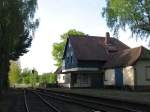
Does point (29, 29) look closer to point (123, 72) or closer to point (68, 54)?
point (123, 72)

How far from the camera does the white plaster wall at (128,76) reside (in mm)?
45694

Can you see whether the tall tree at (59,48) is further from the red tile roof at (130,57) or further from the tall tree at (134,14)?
the tall tree at (134,14)

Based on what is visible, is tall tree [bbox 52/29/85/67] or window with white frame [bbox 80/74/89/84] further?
tall tree [bbox 52/29/85/67]

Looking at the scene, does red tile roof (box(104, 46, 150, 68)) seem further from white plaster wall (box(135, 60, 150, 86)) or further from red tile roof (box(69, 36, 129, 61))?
red tile roof (box(69, 36, 129, 61))

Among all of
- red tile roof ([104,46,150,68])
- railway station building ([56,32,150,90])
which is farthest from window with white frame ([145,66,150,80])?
red tile roof ([104,46,150,68])

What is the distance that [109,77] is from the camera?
53.5 m

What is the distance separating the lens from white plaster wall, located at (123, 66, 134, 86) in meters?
45.7

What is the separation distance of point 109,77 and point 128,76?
7014mm

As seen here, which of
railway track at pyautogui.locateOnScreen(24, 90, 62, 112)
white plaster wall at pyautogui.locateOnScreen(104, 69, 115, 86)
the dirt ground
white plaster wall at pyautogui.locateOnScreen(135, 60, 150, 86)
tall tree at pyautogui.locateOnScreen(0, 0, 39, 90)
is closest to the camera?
railway track at pyautogui.locateOnScreen(24, 90, 62, 112)

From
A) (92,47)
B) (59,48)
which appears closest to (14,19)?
(92,47)

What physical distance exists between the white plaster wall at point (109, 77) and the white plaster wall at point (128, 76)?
3.86m

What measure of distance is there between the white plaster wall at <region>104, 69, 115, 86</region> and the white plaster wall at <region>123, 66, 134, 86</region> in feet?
12.7

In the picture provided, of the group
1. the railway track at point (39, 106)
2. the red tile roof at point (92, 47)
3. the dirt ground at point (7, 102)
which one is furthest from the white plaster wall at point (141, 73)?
the railway track at point (39, 106)

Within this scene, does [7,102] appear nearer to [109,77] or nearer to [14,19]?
[14,19]
